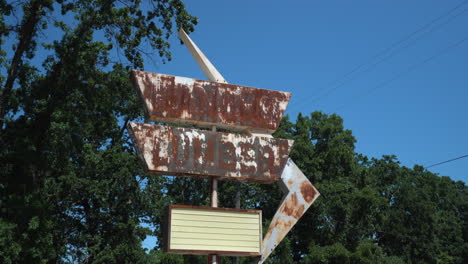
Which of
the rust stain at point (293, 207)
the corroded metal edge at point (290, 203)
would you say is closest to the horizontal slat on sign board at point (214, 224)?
the corroded metal edge at point (290, 203)

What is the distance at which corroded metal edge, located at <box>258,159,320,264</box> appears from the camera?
1059 centimetres

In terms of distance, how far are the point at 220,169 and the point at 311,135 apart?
22.5 meters

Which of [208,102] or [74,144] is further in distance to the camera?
[74,144]

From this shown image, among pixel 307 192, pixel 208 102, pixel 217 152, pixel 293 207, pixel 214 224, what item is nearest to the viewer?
pixel 214 224

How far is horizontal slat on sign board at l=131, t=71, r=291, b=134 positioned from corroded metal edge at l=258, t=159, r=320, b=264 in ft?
3.65

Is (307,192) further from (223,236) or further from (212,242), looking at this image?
(212,242)

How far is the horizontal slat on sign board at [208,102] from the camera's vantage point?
9883 mm

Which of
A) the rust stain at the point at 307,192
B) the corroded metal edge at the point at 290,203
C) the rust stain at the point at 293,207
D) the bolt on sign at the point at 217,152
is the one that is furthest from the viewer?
the rust stain at the point at 307,192

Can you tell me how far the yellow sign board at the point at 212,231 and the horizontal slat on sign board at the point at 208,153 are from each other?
2.41 ft

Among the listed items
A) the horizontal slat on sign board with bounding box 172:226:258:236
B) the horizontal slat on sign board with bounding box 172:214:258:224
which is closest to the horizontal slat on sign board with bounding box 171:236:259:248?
the horizontal slat on sign board with bounding box 172:226:258:236

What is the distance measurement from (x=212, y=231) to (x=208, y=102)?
2.56 meters

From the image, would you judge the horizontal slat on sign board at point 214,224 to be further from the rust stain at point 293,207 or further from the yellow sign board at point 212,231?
the rust stain at point 293,207

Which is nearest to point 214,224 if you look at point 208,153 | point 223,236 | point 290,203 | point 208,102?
point 223,236

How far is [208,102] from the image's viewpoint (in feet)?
33.7
